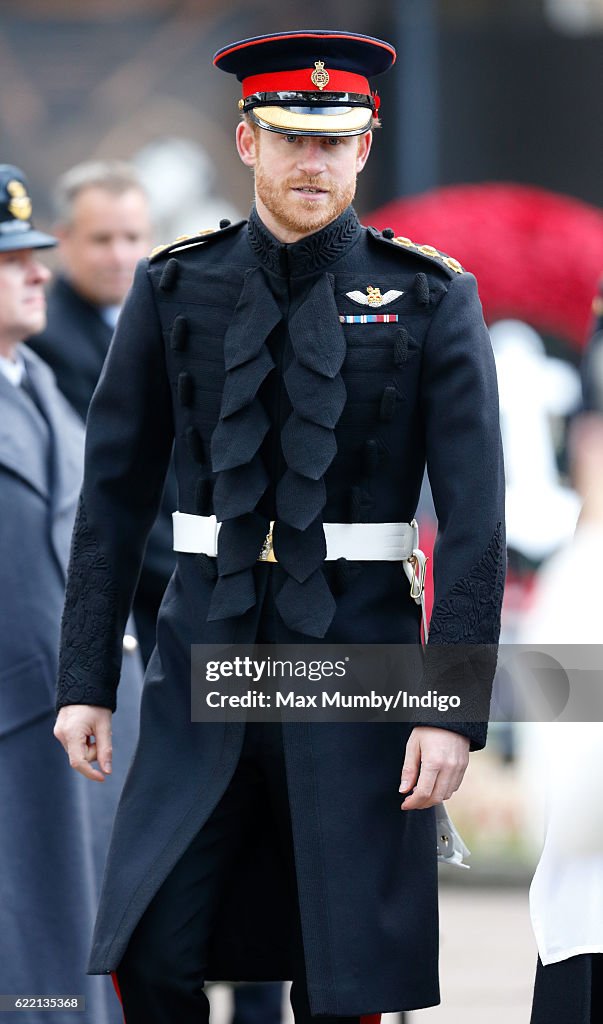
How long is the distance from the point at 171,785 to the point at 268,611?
0.34 metres

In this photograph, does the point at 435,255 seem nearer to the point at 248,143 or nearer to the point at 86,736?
the point at 248,143

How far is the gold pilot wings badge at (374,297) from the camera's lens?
3.57m

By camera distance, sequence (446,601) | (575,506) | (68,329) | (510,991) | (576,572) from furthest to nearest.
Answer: (575,506), (510,991), (68,329), (446,601), (576,572)

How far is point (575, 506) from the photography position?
694 cm

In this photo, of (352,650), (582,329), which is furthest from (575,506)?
(352,650)

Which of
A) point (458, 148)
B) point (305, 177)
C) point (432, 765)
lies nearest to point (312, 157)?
point (305, 177)

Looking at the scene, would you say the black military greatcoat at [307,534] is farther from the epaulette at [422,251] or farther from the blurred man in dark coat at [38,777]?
the blurred man in dark coat at [38,777]

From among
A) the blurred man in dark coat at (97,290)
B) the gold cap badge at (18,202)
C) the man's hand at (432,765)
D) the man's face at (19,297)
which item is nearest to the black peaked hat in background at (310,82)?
the man's hand at (432,765)

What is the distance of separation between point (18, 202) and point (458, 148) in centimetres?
263

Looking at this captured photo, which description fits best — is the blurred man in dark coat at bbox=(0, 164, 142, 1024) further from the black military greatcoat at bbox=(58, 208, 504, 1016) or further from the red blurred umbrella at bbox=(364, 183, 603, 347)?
the red blurred umbrella at bbox=(364, 183, 603, 347)

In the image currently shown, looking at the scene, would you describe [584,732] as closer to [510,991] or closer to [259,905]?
[259,905]

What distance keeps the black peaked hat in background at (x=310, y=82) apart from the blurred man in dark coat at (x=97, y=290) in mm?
1922

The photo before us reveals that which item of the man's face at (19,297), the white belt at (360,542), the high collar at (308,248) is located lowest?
the man's face at (19,297)

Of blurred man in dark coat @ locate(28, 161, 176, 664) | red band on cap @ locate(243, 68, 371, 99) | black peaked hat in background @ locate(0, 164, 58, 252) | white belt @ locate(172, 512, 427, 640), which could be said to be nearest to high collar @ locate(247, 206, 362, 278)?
red band on cap @ locate(243, 68, 371, 99)
